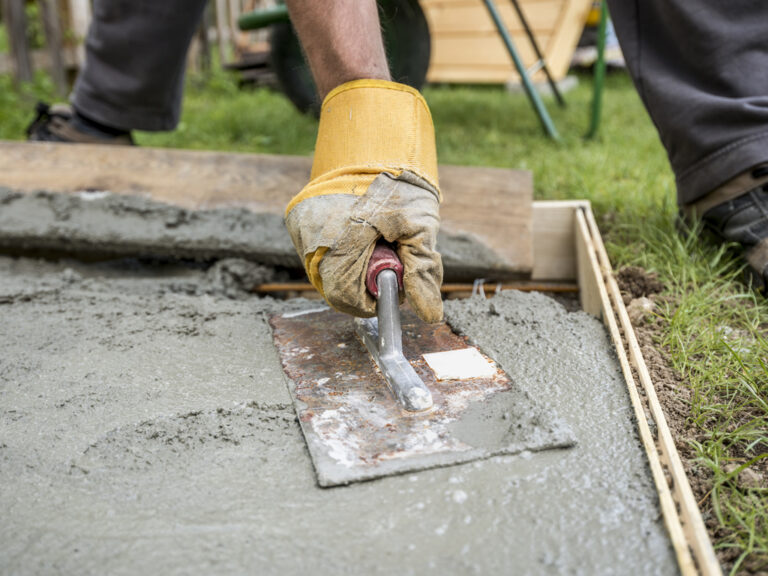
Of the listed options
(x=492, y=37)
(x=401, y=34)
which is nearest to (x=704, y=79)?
(x=401, y=34)

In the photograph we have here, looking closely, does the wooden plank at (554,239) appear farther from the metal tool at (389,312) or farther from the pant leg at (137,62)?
the pant leg at (137,62)

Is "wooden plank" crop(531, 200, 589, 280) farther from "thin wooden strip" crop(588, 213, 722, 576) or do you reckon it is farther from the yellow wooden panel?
the yellow wooden panel

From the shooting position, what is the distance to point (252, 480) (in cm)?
93

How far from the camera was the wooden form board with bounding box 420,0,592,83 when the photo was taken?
4.80 metres

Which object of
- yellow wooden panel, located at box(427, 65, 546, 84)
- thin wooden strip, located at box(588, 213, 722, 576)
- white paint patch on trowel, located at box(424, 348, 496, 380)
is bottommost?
yellow wooden panel, located at box(427, 65, 546, 84)

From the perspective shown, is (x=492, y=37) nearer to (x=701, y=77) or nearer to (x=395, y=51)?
(x=395, y=51)

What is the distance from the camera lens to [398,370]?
3.74ft

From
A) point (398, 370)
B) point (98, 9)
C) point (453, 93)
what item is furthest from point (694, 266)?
point (453, 93)

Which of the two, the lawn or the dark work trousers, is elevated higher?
the dark work trousers

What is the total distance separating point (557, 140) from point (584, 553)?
2.56 metres

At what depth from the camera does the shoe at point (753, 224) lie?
60.6 inches

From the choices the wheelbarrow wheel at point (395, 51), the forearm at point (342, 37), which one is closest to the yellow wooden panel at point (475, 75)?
the wheelbarrow wheel at point (395, 51)

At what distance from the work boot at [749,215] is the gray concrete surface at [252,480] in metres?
0.50

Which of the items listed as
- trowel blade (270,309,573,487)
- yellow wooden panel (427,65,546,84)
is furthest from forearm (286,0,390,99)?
yellow wooden panel (427,65,546,84)
